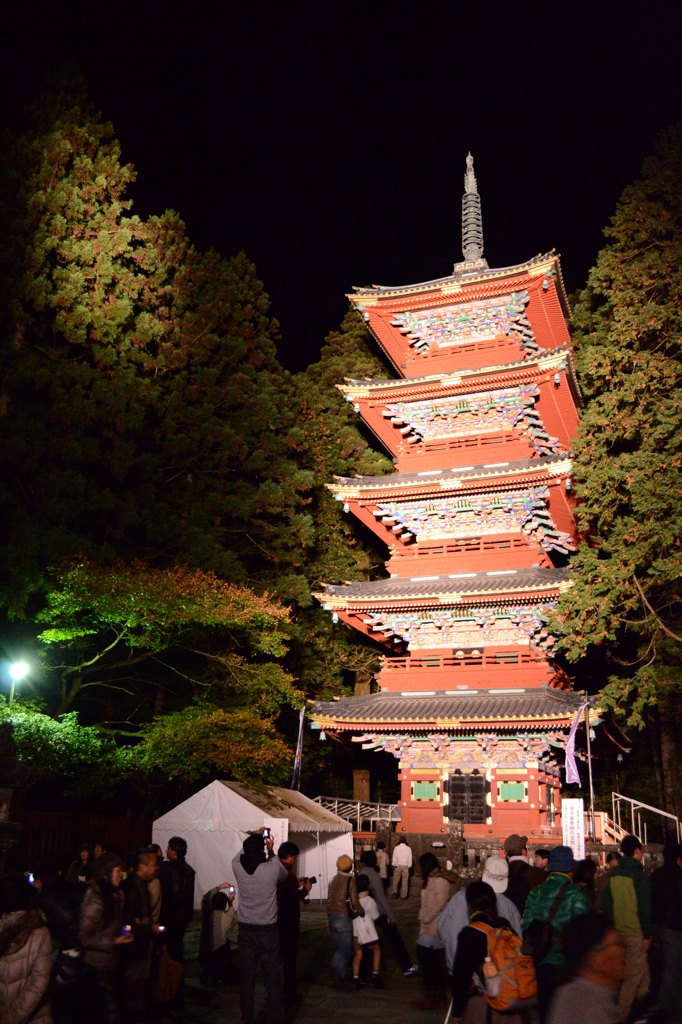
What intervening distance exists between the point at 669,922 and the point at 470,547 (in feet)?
51.7

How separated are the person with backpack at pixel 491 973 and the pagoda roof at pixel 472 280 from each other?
19.2 m

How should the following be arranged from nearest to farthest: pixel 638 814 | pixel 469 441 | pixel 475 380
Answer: pixel 475 380 < pixel 469 441 < pixel 638 814

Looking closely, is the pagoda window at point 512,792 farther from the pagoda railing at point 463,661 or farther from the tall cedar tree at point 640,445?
the tall cedar tree at point 640,445

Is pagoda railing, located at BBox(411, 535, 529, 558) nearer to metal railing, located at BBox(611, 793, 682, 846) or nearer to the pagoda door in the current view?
the pagoda door

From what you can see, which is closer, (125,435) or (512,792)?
(512,792)

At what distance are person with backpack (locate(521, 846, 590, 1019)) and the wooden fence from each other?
844cm

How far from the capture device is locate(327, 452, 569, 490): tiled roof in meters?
20.6

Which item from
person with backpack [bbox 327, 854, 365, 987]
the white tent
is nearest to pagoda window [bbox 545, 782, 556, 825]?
the white tent

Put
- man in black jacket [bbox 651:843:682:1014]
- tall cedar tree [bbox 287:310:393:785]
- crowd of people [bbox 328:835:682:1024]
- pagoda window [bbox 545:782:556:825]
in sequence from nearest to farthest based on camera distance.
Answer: crowd of people [bbox 328:835:682:1024]
man in black jacket [bbox 651:843:682:1014]
pagoda window [bbox 545:782:556:825]
tall cedar tree [bbox 287:310:393:785]

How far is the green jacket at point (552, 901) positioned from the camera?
5797 millimetres

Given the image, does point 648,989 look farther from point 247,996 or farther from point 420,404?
point 420,404

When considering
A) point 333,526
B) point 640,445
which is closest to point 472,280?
point 640,445

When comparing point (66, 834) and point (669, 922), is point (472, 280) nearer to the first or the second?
point (66, 834)

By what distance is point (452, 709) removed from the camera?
20.6 m
